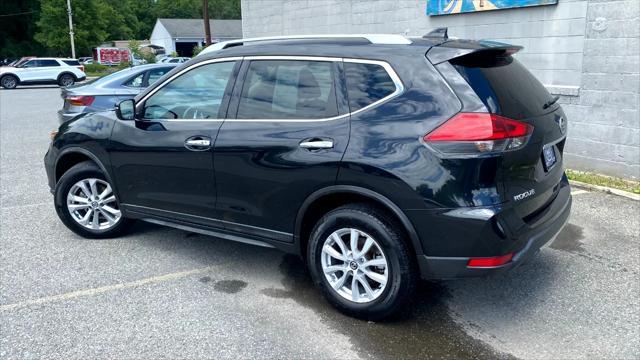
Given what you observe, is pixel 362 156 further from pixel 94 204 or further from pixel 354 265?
pixel 94 204

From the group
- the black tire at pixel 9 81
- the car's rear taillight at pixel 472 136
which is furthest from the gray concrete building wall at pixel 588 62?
the black tire at pixel 9 81

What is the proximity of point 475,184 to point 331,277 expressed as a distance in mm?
1162

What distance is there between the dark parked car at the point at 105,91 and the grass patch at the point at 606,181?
20.9 feet

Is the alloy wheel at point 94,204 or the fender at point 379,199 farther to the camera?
the alloy wheel at point 94,204

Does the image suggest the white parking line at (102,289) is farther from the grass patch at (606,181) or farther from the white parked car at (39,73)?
the white parked car at (39,73)

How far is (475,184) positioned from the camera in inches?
120

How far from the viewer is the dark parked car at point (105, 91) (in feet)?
28.4

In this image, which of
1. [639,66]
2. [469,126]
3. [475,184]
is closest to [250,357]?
[475,184]

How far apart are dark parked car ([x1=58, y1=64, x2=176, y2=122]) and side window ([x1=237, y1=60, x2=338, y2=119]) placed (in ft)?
17.0

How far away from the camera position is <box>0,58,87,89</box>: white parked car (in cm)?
2956

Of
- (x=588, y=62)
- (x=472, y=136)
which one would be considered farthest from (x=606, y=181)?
(x=472, y=136)

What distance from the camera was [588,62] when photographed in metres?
7.20

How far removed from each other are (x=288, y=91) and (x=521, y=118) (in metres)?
1.52

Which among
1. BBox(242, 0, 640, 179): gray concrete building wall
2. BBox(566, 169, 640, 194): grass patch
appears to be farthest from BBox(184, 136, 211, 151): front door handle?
BBox(242, 0, 640, 179): gray concrete building wall
